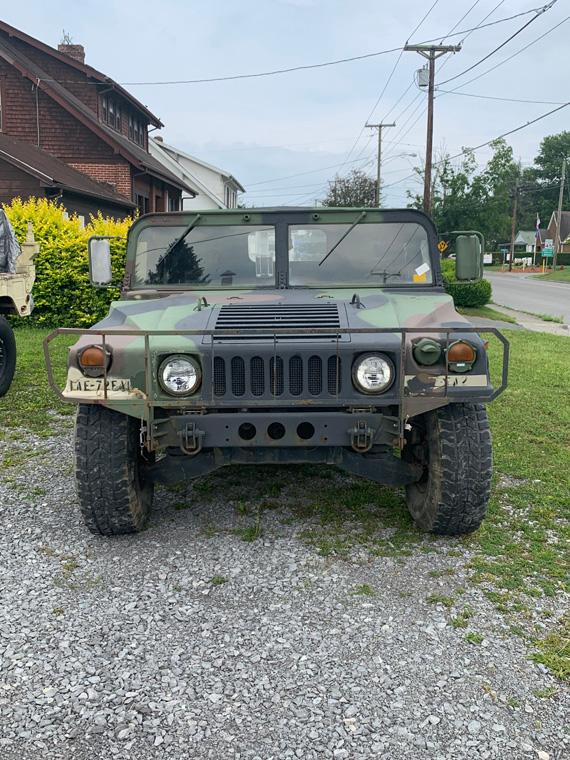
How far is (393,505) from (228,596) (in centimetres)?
145

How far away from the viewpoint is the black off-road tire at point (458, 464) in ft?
11.4

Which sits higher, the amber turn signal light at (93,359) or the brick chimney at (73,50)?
the brick chimney at (73,50)

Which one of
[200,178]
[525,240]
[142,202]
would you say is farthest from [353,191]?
[525,240]

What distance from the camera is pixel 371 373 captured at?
3346 mm

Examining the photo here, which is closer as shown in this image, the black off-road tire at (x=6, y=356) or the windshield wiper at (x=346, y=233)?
the windshield wiper at (x=346, y=233)

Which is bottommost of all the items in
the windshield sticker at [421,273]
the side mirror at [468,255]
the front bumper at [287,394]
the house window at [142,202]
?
the front bumper at [287,394]

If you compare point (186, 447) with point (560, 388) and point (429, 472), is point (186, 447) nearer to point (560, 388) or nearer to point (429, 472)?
point (429, 472)

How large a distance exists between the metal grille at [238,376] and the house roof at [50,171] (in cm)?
1501

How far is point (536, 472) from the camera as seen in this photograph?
16.3 ft

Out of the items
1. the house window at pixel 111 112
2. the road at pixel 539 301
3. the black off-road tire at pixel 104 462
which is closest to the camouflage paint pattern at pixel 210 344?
the black off-road tire at pixel 104 462

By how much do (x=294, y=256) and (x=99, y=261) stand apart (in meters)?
1.43

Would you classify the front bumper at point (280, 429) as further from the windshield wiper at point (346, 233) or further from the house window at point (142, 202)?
the house window at point (142, 202)

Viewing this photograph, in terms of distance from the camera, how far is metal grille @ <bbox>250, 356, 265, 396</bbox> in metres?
3.34

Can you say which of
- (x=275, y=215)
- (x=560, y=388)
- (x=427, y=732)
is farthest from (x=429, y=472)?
(x=560, y=388)
